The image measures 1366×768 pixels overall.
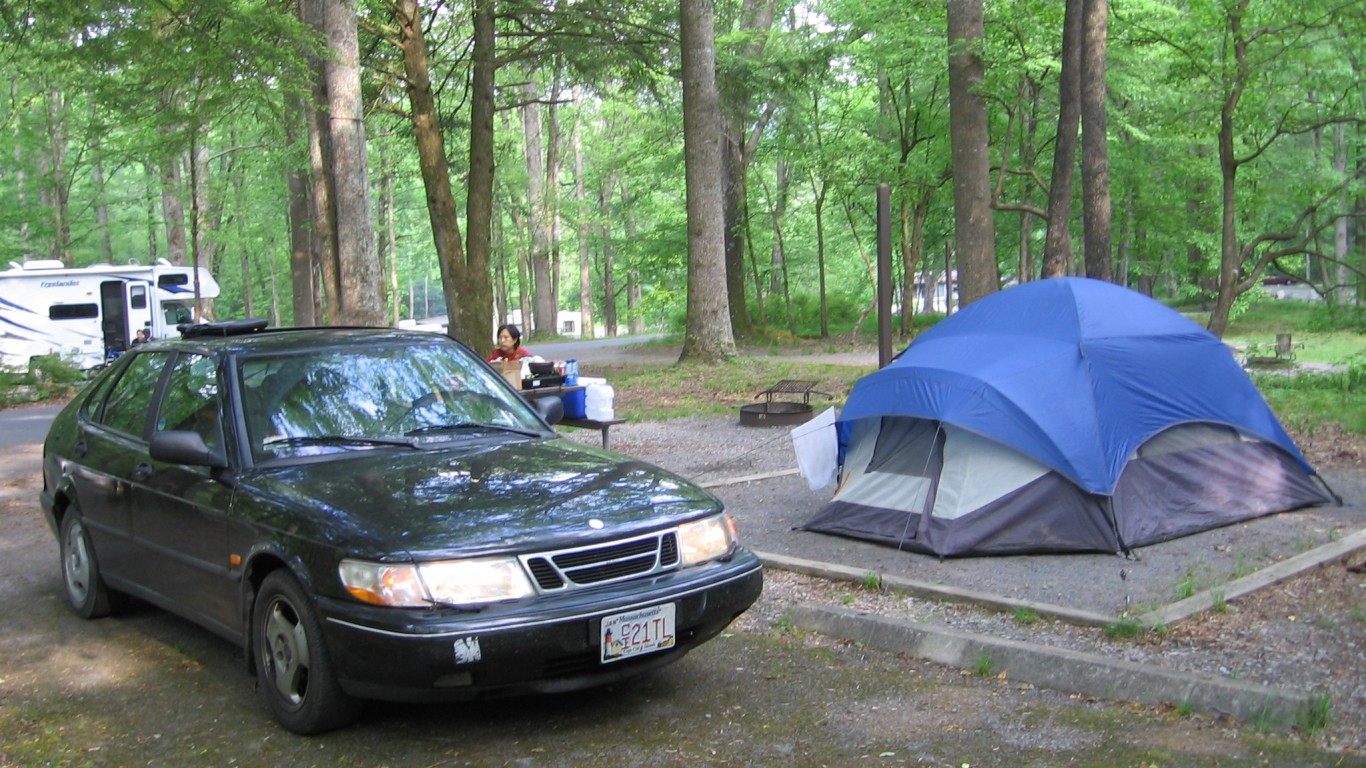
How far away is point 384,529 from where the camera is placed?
4188mm

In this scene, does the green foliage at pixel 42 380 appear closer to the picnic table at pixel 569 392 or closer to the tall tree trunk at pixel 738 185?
the tall tree trunk at pixel 738 185

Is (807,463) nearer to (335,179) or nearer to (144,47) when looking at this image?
(335,179)

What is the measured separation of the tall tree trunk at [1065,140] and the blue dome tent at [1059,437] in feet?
23.6

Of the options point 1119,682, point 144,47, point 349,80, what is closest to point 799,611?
point 1119,682

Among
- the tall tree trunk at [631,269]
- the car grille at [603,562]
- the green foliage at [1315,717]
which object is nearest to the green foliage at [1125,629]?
the green foliage at [1315,717]

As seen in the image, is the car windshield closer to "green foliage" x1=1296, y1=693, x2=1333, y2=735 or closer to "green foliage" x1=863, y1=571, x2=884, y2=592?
"green foliage" x1=863, y1=571, x2=884, y2=592

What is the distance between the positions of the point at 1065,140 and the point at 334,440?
41.9 feet

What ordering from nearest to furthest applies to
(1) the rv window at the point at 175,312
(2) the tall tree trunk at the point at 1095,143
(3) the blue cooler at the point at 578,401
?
(3) the blue cooler at the point at 578,401
(2) the tall tree trunk at the point at 1095,143
(1) the rv window at the point at 175,312

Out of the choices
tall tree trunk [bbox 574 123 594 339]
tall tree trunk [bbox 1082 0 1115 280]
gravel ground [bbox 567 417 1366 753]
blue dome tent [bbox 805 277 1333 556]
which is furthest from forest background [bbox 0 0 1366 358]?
tall tree trunk [bbox 574 123 594 339]

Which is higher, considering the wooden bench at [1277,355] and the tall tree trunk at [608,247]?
the tall tree trunk at [608,247]

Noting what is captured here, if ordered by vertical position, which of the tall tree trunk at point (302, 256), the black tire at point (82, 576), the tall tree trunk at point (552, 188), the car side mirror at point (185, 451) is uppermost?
the tall tree trunk at point (552, 188)

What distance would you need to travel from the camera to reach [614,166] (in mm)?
35531

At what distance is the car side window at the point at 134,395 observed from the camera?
Answer: 19.8ft

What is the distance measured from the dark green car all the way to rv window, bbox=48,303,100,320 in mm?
25255
